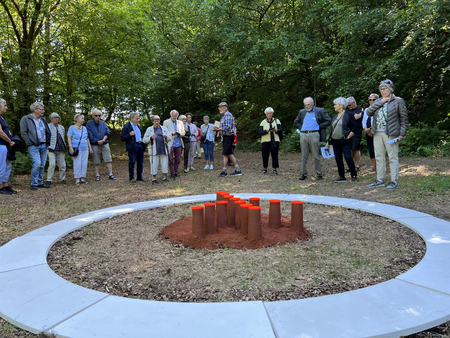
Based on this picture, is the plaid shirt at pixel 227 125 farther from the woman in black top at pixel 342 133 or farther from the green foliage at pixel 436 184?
the green foliage at pixel 436 184

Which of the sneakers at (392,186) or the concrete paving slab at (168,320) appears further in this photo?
the sneakers at (392,186)

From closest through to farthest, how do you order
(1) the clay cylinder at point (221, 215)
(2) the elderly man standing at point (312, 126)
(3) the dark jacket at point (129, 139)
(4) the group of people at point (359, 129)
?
(1) the clay cylinder at point (221, 215), (4) the group of people at point (359, 129), (2) the elderly man standing at point (312, 126), (3) the dark jacket at point (129, 139)

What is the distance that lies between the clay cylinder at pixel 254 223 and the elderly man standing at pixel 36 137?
252 inches

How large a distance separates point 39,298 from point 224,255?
169 centimetres

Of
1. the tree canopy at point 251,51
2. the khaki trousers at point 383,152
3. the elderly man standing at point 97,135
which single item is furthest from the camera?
the tree canopy at point 251,51

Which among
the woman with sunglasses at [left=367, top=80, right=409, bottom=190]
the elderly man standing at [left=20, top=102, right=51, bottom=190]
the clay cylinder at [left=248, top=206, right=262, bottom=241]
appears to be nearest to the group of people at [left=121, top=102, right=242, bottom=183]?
the elderly man standing at [left=20, top=102, right=51, bottom=190]

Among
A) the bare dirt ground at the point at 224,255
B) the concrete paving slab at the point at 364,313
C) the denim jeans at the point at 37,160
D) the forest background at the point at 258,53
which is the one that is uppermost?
the forest background at the point at 258,53

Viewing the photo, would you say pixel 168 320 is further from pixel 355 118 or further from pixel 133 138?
pixel 133 138

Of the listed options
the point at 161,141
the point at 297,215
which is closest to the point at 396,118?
the point at 297,215

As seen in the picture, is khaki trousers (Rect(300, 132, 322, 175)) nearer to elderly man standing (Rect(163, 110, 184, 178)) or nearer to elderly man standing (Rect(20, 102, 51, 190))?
elderly man standing (Rect(163, 110, 184, 178))

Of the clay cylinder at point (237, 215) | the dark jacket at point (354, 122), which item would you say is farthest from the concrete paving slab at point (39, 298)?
the dark jacket at point (354, 122)

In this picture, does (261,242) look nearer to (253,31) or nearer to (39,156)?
(39,156)

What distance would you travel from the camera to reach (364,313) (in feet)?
6.81

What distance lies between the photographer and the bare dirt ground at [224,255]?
2.61 metres
